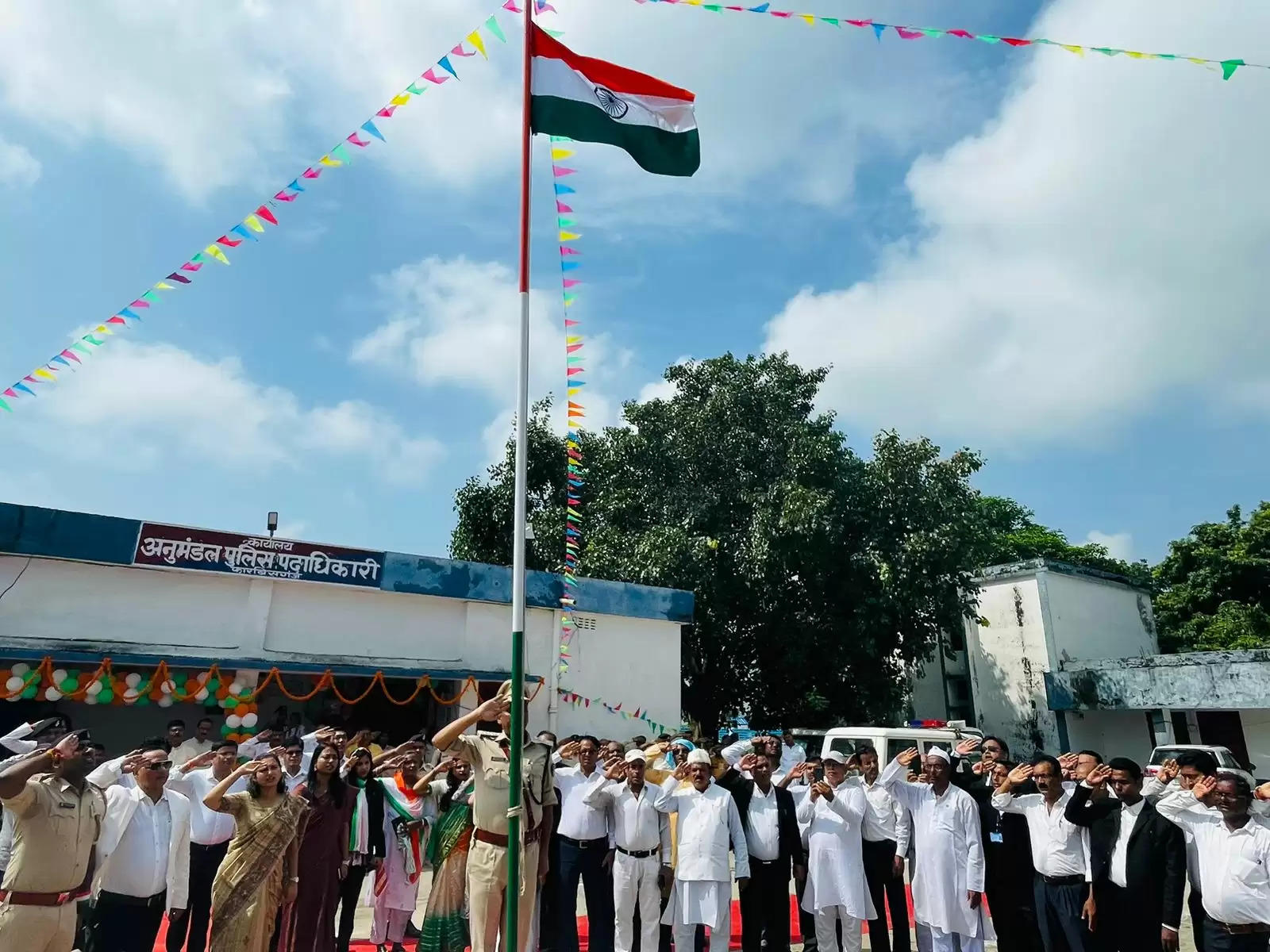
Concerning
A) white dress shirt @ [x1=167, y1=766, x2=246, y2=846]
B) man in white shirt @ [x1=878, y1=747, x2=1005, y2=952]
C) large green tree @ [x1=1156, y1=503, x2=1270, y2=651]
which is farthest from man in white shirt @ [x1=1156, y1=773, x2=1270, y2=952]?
large green tree @ [x1=1156, y1=503, x2=1270, y2=651]

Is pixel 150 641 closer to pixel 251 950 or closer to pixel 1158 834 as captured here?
pixel 251 950

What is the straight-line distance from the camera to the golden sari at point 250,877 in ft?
16.6

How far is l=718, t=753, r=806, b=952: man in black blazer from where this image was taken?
6.52 metres

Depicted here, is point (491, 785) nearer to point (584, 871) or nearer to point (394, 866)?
point (584, 871)

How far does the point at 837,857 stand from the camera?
666cm

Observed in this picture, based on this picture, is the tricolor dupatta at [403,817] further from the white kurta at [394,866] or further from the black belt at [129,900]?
the black belt at [129,900]

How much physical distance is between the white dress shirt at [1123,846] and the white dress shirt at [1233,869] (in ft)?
1.35

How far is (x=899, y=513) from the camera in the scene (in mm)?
17656

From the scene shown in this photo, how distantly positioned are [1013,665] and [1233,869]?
2082cm

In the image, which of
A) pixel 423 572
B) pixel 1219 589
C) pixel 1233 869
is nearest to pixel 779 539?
pixel 423 572

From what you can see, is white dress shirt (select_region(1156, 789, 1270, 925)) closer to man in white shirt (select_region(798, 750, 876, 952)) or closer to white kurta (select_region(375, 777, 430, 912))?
man in white shirt (select_region(798, 750, 876, 952))

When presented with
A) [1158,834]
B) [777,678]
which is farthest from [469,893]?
[777,678]

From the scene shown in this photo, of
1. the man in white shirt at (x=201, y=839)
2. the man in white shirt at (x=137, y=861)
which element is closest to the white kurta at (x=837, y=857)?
the man in white shirt at (x=201, y=839)

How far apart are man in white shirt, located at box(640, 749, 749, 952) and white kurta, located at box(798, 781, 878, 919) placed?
0.58 meters
